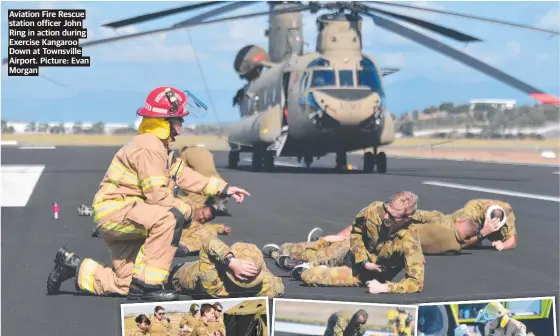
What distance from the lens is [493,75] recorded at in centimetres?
2223

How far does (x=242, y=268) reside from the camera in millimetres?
7996

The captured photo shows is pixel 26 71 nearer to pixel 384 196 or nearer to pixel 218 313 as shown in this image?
pixel 218 313

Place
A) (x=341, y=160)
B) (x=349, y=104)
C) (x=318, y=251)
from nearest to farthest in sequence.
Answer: (x=318, y=251)
(x=349, y=104)
(x=341, y=160)

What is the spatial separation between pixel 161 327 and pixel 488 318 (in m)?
2.01

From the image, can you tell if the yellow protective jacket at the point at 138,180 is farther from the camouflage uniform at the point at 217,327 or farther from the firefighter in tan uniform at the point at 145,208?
the camouflage uniform at the point at 217,327

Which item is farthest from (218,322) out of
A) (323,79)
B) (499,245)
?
(323,79)

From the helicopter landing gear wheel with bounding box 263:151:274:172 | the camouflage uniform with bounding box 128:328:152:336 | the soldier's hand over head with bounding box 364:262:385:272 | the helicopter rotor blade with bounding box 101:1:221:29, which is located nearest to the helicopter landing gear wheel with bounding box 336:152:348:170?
the helicopter landing gear wheel with bounding box 263:151:274:172

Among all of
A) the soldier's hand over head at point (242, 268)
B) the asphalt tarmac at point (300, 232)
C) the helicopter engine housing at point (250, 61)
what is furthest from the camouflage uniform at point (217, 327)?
the helicopter engine housing at point (250, 61)

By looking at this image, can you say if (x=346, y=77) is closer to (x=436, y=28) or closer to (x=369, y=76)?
(x=369, y=76)

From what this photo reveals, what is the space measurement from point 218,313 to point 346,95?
22.4 metres

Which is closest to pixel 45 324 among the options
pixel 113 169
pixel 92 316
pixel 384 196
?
pixel 92 316

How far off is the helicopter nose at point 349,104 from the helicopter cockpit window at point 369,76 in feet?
0.92

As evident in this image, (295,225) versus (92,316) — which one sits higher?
(295,225)

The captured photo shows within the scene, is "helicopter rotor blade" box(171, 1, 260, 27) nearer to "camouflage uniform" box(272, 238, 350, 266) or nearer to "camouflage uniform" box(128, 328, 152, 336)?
→ "camouflage uniform" box(272, 238, 350, 266)
